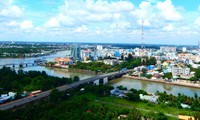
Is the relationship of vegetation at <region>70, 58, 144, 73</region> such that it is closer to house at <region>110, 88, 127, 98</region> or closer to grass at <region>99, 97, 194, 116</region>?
house at <region>110, 88, 127, 98</region>

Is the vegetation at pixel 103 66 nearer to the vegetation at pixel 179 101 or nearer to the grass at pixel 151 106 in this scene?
the grass at pixel 151 106

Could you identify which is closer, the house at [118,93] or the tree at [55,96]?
the tree at [55,96]

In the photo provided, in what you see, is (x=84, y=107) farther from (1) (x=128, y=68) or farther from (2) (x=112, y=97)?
(1) (x=128, y=68)

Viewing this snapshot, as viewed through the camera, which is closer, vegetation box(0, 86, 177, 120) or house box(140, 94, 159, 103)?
vegetation box(0, 86, 177, 120)

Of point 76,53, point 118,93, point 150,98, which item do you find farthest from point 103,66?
point 150,98

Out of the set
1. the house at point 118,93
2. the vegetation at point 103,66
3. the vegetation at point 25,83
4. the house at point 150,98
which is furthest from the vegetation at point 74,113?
the vegetation at point 103,66

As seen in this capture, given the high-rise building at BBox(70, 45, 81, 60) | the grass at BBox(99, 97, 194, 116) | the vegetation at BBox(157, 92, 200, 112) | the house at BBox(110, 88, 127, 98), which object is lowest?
the grass at BBox(99, 97, 194, 116)

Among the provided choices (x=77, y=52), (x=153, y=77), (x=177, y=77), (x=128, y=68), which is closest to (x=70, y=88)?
(x=153, y=77)

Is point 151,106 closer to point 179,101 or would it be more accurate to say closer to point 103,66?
point 179,101

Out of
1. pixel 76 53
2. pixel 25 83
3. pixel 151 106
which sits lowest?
pixel 151 106

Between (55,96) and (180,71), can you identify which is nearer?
(55,96)

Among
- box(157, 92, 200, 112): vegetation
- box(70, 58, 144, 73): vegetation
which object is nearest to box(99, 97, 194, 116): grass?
box(157, 92, 200, 112): vegetation
